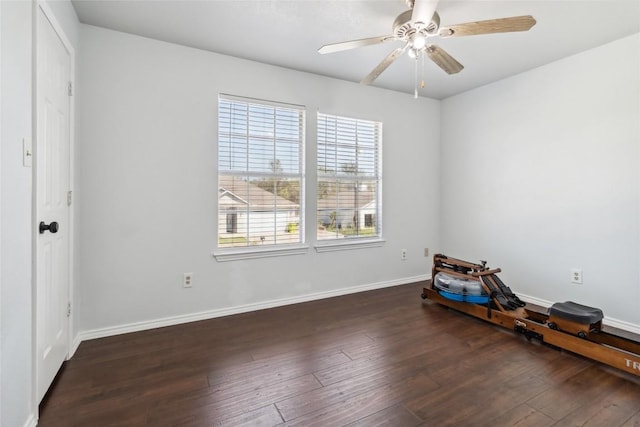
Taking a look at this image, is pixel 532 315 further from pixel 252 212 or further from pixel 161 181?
pixel 161 181

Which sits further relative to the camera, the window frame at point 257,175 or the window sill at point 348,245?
the window sill at point 348,245

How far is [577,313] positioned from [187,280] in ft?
10.8

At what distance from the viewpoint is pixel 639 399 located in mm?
1751

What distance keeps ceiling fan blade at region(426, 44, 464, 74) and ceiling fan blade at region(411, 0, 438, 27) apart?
31cm

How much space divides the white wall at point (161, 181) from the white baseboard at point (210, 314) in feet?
0.14

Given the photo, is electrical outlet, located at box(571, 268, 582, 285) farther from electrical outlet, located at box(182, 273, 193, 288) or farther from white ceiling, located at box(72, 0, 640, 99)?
electrical outlet, located at box(182, 273, 193, 288)

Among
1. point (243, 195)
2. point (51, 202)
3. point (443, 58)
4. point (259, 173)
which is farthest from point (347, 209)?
point (51, 202)

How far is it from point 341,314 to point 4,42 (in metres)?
2.96

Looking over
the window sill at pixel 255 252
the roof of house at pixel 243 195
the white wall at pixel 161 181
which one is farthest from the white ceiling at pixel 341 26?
the window sill at pixel 255 252

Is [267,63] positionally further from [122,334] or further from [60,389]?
[60,389]

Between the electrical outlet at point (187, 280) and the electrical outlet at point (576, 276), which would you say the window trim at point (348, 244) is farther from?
the electrical outlet at point (576, 276)

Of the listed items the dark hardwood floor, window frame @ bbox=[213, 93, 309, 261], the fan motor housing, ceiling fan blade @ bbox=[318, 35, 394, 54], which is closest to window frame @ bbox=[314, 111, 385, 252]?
window frame @ bbox=[213, 93, 309, 261]

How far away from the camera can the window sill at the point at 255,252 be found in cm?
299

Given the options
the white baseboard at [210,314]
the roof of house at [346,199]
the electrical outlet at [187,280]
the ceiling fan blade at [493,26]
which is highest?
the ceiling fan blade at [493,26]
